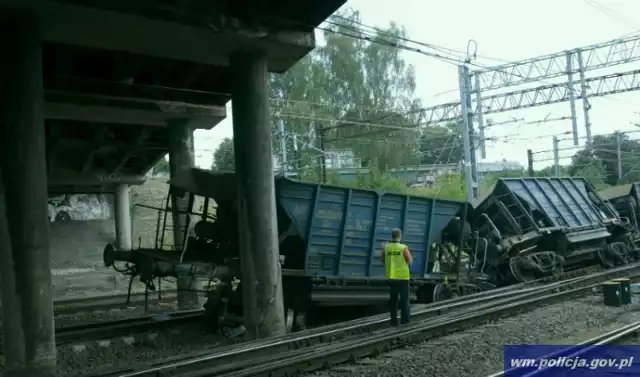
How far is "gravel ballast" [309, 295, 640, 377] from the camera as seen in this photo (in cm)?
714

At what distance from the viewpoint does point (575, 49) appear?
26.4m

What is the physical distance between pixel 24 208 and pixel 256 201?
3.52 metres

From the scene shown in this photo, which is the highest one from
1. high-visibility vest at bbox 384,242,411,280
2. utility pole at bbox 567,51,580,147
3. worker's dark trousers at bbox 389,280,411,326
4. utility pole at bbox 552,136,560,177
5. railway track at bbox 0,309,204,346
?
utility pole at bbox 567,51,580,147

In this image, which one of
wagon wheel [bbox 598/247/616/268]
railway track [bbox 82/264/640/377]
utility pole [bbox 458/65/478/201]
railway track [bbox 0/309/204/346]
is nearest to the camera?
railway track [bbox 82/264/640/377]

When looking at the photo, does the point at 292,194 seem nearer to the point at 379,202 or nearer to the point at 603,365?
the point at 379,202

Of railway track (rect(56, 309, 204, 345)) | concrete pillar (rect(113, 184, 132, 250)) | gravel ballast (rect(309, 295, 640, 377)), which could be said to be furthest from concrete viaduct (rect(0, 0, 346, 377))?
concrete pillar (rect(113, 184, 132, 250))

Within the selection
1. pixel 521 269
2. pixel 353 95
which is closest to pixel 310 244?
pixel 521 269

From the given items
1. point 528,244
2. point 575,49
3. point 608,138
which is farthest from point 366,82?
point 528,244

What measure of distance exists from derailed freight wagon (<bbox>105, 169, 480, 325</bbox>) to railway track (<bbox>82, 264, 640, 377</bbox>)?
1053 mm

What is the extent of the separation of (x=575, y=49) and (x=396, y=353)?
889 inches

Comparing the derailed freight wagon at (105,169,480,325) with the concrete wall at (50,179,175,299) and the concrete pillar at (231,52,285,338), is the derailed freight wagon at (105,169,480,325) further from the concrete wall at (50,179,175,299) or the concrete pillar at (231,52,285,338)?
the concrete wall at (50,179,175,299)

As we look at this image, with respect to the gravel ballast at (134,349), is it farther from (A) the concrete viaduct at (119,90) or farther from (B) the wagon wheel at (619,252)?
(B) the wagon wheel at (619,252)

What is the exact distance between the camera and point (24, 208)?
784 centimetres

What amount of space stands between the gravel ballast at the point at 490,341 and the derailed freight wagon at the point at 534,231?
3.75 metres
